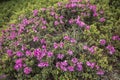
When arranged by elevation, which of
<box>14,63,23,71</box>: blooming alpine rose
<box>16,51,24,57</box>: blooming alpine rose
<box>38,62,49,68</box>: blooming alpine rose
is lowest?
<box>14,63,23,71</box>: blooming alpine rose

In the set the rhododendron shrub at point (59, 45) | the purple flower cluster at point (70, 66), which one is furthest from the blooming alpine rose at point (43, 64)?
the purple flower cluster at point (70, 66)

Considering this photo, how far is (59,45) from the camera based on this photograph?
4535mm

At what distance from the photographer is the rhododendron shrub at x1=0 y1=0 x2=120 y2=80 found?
4.41 metres

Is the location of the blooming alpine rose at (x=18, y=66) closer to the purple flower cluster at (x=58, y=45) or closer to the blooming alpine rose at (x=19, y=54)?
the blooming alpine rose at (x=19, y=54)

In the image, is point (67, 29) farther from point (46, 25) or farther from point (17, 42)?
point (17, 42)

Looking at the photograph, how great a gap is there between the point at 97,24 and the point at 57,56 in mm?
1373

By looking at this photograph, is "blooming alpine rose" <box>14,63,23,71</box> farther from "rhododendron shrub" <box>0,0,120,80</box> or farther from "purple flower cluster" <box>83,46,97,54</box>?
"purple flower cluster" <box>83,46,97,54</box>

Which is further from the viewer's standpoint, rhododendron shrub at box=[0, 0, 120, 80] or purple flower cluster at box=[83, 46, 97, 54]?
purple flower cluster at box=[83, 46, 97, 54]

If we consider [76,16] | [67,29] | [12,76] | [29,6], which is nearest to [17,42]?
[12,76]

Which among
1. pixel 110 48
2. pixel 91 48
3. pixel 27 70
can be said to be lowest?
pixel 27 70

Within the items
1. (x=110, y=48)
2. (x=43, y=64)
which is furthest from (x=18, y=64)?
(x=110, y=48)

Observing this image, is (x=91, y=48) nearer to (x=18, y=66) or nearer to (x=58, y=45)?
(x=58, y=45)

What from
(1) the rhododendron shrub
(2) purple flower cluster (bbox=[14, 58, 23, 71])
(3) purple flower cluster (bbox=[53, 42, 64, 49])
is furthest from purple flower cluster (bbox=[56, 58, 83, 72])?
(2) purple flower cluster (bbox=[14, 58, 23, 71])

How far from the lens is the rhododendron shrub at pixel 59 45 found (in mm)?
4414
